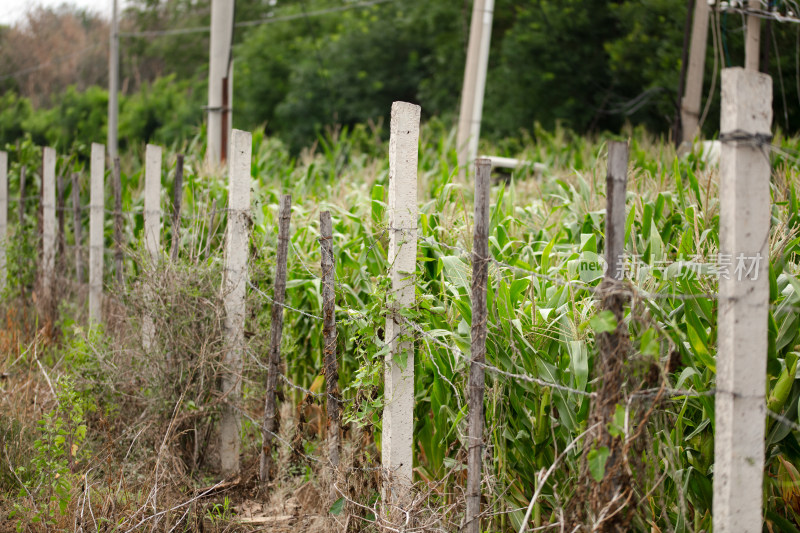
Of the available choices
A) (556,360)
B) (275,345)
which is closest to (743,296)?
(556,360)

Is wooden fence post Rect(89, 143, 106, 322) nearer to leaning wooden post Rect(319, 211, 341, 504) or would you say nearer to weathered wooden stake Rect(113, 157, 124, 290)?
weathered wooden stake Rect(113, 157, 124, 290)

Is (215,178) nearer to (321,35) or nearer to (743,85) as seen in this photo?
(743,85)

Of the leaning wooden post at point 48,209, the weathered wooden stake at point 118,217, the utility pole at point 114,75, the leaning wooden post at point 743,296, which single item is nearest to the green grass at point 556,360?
the leaning wooden post at point 743,296

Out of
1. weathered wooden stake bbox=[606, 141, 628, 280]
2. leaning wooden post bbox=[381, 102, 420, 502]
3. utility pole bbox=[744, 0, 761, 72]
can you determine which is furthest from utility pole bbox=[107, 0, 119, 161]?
weathered wooden stake bbox=[606, 141, 628, 280]

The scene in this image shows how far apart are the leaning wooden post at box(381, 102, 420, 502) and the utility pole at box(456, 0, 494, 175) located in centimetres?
594

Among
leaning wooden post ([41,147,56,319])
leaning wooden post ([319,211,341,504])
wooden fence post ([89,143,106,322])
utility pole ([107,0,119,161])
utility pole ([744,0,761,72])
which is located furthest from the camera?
utility pole ([107,0,119,161])

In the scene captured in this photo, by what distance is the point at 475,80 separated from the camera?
9141 millimetres

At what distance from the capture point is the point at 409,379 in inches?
118

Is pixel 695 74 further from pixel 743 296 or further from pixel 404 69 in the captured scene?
pixel 404 69

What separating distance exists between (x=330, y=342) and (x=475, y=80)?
6612 millimetres

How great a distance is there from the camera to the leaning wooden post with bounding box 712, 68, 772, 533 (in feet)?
6.07

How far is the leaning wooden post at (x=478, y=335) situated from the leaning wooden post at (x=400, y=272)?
42 cm

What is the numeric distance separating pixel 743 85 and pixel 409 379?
1.71 m

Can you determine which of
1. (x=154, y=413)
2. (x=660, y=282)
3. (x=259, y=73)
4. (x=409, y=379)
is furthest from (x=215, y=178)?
(x=259, y=73)
